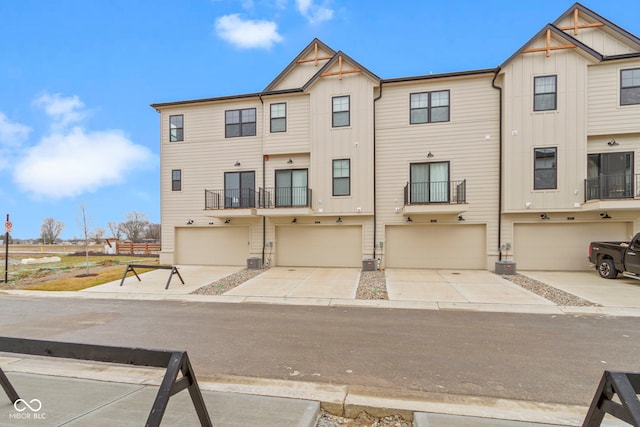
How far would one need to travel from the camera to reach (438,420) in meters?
2.89

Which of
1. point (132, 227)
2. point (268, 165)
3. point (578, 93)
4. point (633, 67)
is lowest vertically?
point (132, 227)

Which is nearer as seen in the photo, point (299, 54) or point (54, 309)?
point (54, 309)

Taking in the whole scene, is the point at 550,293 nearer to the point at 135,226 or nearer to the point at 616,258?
the point at 616,258

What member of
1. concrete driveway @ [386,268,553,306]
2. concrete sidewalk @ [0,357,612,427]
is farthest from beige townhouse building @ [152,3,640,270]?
concrete sidewalk @ [0,357,612,427]

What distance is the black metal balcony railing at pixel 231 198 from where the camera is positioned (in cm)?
1529

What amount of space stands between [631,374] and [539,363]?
9.13ft

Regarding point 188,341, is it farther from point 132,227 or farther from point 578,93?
point 132,227

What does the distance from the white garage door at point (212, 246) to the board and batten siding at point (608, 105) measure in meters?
15.7

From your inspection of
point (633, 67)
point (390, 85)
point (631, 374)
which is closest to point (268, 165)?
point (390, 85)

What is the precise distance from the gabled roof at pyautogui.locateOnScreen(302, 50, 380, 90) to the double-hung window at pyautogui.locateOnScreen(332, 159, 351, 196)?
3845mm

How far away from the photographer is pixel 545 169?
12680 millimetres

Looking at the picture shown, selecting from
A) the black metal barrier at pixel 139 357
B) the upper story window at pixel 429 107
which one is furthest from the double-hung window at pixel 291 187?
the black metal barrier at pixel 139 357

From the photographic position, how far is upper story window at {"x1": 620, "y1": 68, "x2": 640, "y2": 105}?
12047mm

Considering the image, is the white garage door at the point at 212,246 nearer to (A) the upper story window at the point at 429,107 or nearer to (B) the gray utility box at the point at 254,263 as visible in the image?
(B) the gray utility box at the point at 254,263
